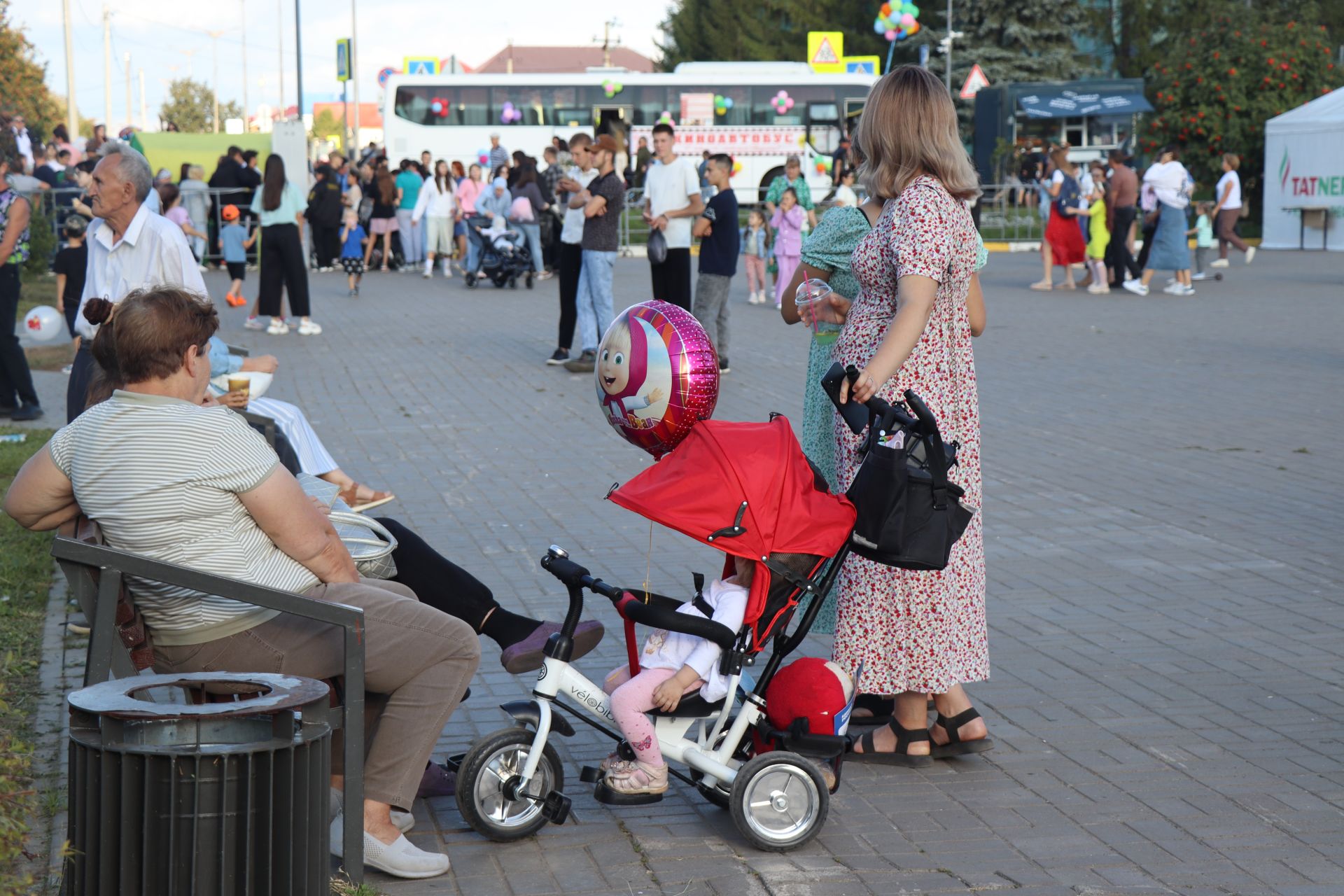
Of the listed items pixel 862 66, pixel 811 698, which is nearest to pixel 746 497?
pixel 811 698

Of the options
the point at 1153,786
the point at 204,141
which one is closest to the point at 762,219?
the point at 204,141

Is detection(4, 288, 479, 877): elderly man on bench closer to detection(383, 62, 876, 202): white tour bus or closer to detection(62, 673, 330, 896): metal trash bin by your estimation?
detection(62, 673, 330, 896): metal trash bin

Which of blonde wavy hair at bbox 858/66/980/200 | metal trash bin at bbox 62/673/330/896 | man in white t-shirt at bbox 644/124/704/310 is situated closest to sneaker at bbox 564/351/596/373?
man in white t-shirt at bbox 644/124/704/310

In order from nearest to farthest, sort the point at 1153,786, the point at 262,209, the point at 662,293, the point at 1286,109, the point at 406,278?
the point at 1153,786
the point at 662,293
the point at 262,209
the point at 406,278
the point at 1286,109

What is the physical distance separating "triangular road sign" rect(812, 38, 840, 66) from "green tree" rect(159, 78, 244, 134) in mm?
47906

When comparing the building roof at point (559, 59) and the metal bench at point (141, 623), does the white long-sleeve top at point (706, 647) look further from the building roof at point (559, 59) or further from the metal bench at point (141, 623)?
the building roof at point (559, 59)

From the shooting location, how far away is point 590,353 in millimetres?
13336

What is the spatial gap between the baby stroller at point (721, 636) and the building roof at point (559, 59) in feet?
412

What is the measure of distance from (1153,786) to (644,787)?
1482 mm

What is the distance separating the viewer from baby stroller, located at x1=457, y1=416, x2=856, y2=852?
12.1ft

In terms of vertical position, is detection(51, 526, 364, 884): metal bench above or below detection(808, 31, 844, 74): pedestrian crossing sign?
below

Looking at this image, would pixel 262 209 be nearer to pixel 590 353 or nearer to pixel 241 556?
pixel 590 353

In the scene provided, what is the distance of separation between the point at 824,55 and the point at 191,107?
55.3 metres

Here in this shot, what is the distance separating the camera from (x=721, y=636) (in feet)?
12.3
